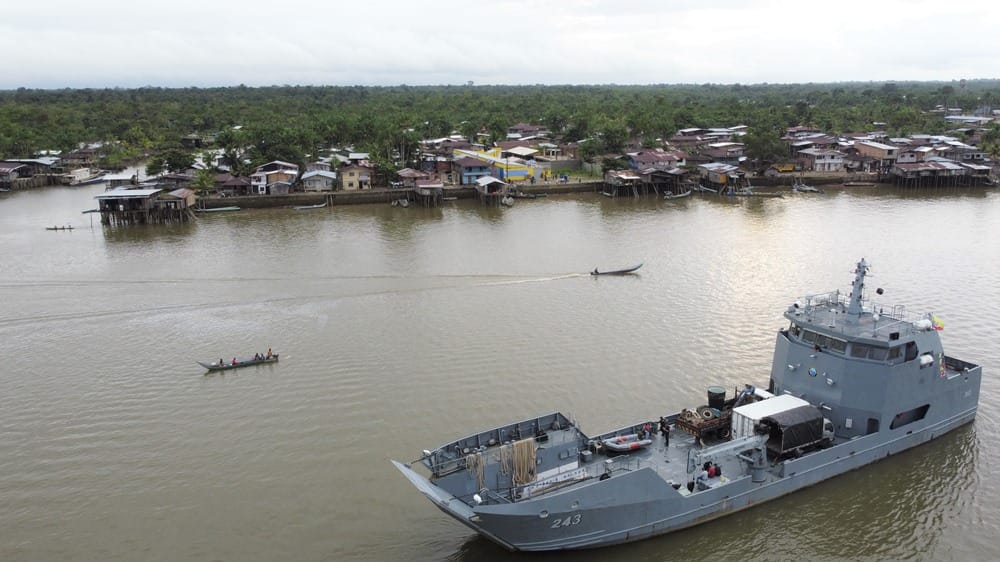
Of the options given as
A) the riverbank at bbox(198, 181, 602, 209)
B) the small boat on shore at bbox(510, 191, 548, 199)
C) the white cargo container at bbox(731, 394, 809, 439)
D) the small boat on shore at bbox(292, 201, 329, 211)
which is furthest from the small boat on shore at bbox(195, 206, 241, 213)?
the white cargo container at bbox(731, 394, 809, 439)

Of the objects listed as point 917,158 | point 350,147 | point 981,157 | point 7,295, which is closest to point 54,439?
point 7,295

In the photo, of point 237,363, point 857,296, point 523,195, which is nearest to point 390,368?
point 237,363

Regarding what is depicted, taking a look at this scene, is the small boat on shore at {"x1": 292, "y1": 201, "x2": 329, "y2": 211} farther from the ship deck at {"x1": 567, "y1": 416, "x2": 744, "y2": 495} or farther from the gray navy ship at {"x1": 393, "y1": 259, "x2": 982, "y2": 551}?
the ship deck at {"x1": 567, "y1": 416, "x2": 744, "y2": 495}

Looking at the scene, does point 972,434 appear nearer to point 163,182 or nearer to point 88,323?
point 88,323

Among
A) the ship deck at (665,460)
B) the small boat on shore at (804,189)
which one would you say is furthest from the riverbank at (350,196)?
the ship deck at (665,460)

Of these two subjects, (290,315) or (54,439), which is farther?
(290,315)
